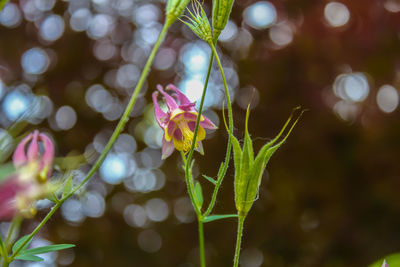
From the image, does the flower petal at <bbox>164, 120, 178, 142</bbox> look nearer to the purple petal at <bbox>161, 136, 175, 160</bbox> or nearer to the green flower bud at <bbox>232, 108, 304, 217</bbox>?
the purple petal at <bbox>161, 136, 175, 160</bbox>

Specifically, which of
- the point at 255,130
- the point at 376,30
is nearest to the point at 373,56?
the point at 376,30

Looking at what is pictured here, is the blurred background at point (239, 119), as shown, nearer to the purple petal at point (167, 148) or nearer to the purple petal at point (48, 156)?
the purple petal at point (167, 148)

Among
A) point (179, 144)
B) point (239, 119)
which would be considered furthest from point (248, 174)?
point (239, 119)

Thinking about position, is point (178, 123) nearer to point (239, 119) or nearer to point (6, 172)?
point (6, 172)

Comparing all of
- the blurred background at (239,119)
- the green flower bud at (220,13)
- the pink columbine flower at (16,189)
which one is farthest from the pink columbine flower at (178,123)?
the blurred background at (239,119)

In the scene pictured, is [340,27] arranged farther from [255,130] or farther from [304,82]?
[255,130]
